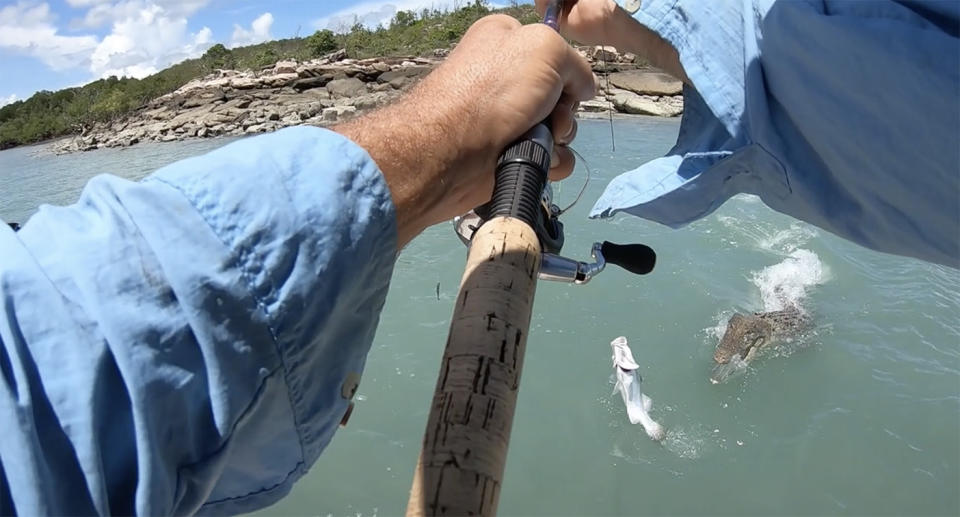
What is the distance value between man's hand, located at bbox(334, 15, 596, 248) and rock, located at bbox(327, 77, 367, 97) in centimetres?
2695

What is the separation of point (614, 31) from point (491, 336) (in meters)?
0.84

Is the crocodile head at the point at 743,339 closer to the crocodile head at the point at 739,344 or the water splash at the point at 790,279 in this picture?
the crocodile head at the point at 739,344

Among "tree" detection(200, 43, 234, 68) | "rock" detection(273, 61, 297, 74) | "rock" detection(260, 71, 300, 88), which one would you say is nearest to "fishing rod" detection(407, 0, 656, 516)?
"rock" detection(260, 71, 300, 88)

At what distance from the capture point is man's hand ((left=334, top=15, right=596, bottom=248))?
1.01m

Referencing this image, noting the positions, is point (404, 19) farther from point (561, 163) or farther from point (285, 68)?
point (561, 163)

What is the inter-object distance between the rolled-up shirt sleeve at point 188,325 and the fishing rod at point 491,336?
0.53 feet

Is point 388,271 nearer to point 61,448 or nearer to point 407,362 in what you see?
point 61,448

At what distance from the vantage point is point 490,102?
111cm

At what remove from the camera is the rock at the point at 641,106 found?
20281 mm

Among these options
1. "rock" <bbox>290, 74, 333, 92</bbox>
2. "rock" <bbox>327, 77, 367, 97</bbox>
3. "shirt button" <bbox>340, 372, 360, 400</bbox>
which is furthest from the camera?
"rock" <bbox>290, 74, 333, 92</bbox>

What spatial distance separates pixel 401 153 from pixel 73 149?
34683 millimetres

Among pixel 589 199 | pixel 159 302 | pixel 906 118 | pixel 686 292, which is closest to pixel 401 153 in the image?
pixel 159 302

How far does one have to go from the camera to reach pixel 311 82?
28.9 m

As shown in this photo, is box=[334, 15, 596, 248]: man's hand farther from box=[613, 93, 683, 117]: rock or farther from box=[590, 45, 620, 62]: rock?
box=[613, 93, 683, 117]: rock
